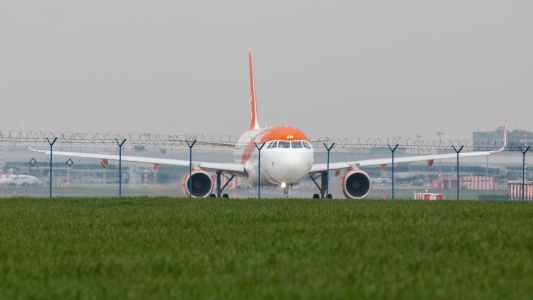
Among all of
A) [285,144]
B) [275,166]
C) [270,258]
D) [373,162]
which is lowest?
[270,258]

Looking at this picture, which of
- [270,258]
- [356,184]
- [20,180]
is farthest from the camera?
[20,180]

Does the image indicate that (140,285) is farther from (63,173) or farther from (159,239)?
(63,173)

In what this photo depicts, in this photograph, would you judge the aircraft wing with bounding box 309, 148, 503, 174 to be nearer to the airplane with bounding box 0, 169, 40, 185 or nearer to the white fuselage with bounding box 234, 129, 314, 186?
the white fuselage with bounding box 234, 129, 314, 186

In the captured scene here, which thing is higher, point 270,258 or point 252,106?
point 252,106

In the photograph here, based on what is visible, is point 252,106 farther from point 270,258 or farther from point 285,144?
point 270,258

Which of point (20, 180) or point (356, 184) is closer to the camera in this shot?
point (356, 184)

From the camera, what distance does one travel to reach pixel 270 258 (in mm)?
12242

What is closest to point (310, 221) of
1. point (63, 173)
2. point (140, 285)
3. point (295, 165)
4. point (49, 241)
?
point (49, 241)

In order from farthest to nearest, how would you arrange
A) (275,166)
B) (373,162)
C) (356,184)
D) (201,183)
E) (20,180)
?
(20,180)
(373,162)
(356,184)
(201,183)
(275,166)

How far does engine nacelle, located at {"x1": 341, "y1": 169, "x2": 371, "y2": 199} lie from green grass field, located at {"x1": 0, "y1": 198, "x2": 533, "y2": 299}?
24.2 meters

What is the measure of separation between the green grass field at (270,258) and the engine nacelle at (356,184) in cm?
2421

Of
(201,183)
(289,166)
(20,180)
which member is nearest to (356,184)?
(289,166)

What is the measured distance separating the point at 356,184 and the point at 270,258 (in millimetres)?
32520

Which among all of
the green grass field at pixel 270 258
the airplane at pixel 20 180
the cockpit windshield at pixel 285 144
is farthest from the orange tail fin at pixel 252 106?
the airplane at pixel 20 180
